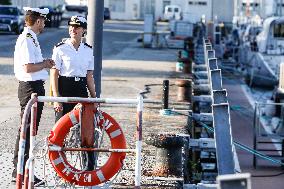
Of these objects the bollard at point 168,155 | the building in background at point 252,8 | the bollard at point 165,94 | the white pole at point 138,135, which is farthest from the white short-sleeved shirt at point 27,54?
the building in background at point 252,8

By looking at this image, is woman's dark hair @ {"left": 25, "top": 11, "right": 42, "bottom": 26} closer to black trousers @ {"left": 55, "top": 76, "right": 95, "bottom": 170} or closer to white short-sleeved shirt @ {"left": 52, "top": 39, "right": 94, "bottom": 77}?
white short-sleeved shirt @ {"left": 52, "top": 39, "right": 94, "bottom": 77}

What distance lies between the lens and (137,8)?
3853 inches

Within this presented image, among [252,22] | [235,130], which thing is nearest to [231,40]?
[252,22]

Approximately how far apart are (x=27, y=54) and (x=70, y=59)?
0.57 metres

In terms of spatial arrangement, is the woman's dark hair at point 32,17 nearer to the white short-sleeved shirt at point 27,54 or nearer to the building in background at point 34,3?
the white short-sleeved shirt at point 27,54

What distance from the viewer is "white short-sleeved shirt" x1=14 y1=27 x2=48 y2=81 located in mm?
9359

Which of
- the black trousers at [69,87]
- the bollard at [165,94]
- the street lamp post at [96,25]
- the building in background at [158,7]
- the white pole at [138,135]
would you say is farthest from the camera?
the building in background at [158,7]

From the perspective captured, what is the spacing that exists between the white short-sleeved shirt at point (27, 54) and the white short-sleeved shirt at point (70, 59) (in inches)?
11.1

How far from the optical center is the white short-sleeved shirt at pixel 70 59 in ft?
31.9

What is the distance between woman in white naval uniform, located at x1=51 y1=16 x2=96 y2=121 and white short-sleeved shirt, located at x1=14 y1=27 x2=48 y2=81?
270mm

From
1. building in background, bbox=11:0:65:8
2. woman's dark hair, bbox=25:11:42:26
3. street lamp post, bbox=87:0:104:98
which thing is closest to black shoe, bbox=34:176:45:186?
woman's dark hair, bbox=25:11:42:26

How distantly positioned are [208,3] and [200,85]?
37.3 metres

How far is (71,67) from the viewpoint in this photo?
978cm

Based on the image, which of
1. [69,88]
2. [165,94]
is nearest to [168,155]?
[69,88]
